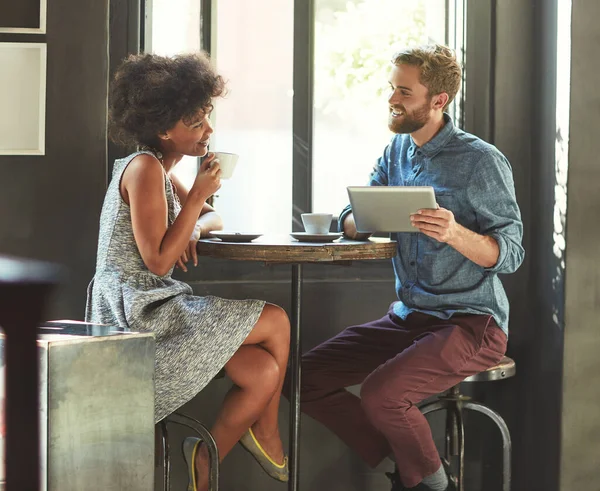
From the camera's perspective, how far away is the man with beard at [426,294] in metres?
2.32

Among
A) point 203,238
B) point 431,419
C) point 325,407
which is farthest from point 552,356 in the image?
point 203,238

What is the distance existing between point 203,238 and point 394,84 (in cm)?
79

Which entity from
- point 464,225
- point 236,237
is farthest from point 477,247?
point 236,237

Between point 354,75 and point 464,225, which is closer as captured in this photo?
point 464,225

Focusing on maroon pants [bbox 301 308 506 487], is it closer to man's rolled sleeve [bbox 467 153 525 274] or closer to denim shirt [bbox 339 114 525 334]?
denim shirt [bbox 339 114 525 334]

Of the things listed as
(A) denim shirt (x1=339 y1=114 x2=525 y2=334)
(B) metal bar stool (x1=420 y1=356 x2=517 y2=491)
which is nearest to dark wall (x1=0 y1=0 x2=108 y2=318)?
(A) denim shirt (x1=339 y1=114 x2=525 y2=334)

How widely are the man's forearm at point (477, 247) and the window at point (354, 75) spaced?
770mm

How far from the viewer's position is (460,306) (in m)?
2.43

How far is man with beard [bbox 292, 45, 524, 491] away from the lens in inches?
91.3

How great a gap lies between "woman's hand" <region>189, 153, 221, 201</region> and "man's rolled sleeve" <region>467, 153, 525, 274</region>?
74cm

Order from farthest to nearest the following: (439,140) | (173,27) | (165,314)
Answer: (173,27), (439,140), (165,314)

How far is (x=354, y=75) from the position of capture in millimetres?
2971

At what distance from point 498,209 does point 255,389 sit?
2.86ft

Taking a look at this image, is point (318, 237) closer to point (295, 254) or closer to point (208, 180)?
point (295, 254)
